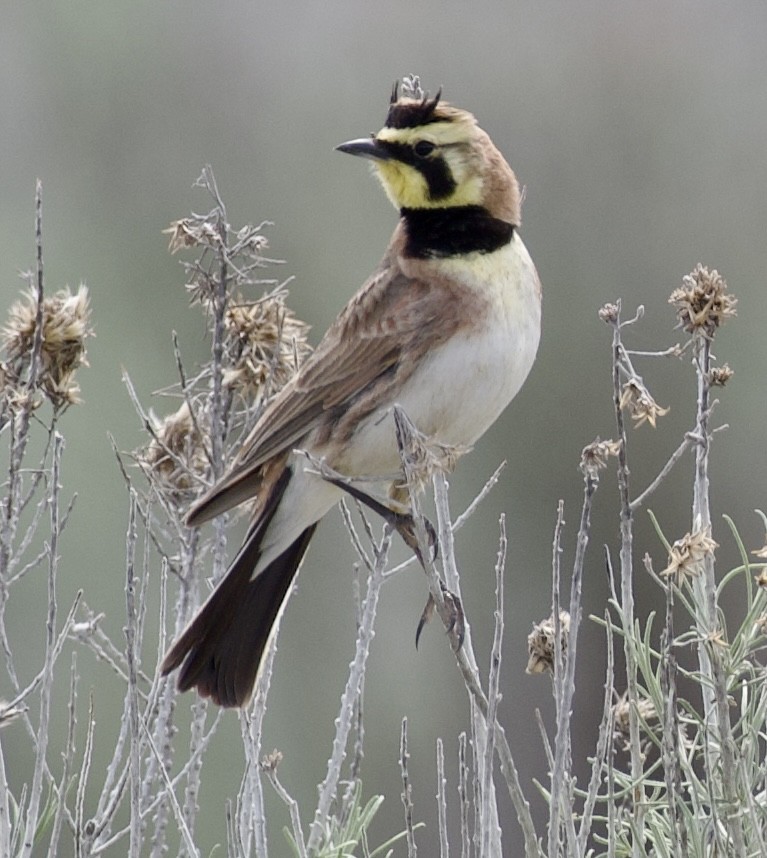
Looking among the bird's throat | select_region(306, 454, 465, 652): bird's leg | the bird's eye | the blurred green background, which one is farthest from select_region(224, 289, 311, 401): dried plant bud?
the blurred green background

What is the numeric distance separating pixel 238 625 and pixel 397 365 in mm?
608

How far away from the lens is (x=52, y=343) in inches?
111

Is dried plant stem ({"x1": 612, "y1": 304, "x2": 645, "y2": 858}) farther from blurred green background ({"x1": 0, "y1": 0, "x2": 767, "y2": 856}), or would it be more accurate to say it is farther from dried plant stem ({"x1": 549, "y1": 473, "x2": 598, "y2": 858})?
blurred green background ({"x1": 0, "y1": 0, "x2": 767, "y2": 856})

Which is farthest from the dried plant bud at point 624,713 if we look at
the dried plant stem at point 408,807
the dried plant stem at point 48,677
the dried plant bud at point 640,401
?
the dried plant stem at point 48,677

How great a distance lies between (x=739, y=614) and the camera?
1277 cm

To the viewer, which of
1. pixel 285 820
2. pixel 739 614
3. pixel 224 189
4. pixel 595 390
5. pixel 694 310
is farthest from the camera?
pixel 224 189

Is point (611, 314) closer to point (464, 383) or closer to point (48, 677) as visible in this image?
point (464, 383)

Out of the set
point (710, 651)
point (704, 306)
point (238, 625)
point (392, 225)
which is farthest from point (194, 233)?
point (392, 225)

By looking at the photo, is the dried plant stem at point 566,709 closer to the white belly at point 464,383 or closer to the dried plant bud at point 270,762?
the dried plant bud at point 270,762

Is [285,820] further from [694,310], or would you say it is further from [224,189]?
[694,310]

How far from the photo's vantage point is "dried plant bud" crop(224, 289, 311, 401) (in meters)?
3.02

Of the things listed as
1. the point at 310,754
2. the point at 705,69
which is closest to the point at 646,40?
the point at 705,69

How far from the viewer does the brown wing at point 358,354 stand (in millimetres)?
3117

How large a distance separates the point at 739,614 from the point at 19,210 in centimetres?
709
